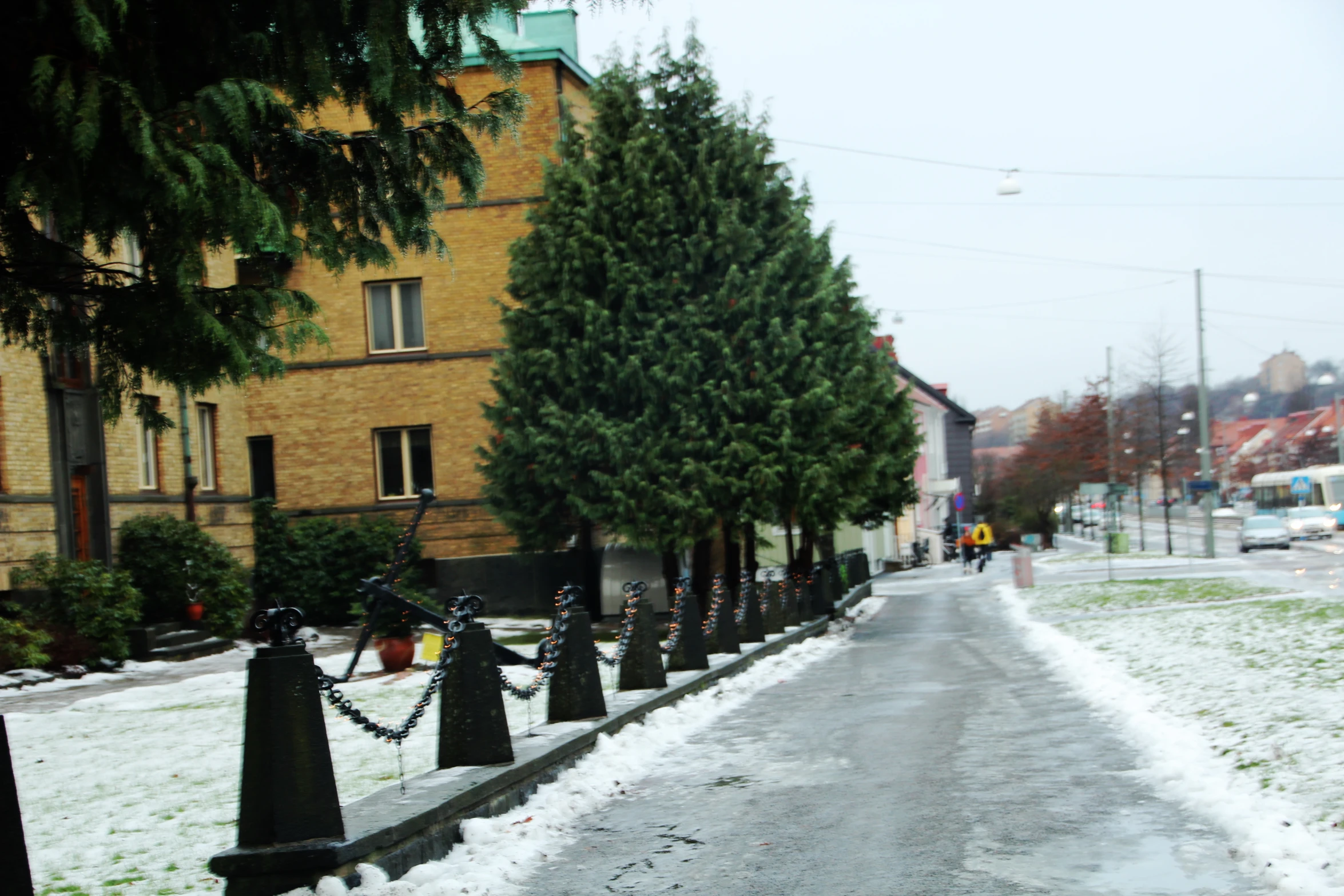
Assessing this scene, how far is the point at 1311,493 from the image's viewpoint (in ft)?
202

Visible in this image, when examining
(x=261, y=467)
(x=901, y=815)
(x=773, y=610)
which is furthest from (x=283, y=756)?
(x=261, y=467)

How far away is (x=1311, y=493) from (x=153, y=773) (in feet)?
206

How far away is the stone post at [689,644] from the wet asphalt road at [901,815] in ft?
5.90

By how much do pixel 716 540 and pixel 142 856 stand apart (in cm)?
1769

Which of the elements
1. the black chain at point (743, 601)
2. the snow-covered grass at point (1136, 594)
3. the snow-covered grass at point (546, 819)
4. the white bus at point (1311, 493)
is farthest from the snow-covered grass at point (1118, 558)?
the snow-covered grass at point (546, 819)

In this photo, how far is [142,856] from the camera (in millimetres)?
6438

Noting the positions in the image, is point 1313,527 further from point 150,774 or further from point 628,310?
point 150,774

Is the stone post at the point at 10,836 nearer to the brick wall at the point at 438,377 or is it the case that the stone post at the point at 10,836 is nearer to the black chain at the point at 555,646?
the black chain at the point at 555,646

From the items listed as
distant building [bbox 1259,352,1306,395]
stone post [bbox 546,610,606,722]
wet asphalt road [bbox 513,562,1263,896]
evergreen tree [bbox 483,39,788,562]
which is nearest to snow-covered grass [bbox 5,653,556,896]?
stone post [bbox 546,610,606,722]

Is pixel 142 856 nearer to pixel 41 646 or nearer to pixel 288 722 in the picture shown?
pixel 288 722

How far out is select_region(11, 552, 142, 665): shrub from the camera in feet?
54.9

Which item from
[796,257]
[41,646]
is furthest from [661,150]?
[41,646]

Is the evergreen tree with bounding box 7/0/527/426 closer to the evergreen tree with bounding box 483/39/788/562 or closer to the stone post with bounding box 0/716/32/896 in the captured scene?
the stone post with bounding box 0/716/32/896

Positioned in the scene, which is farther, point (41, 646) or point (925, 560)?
point (925, 560)
